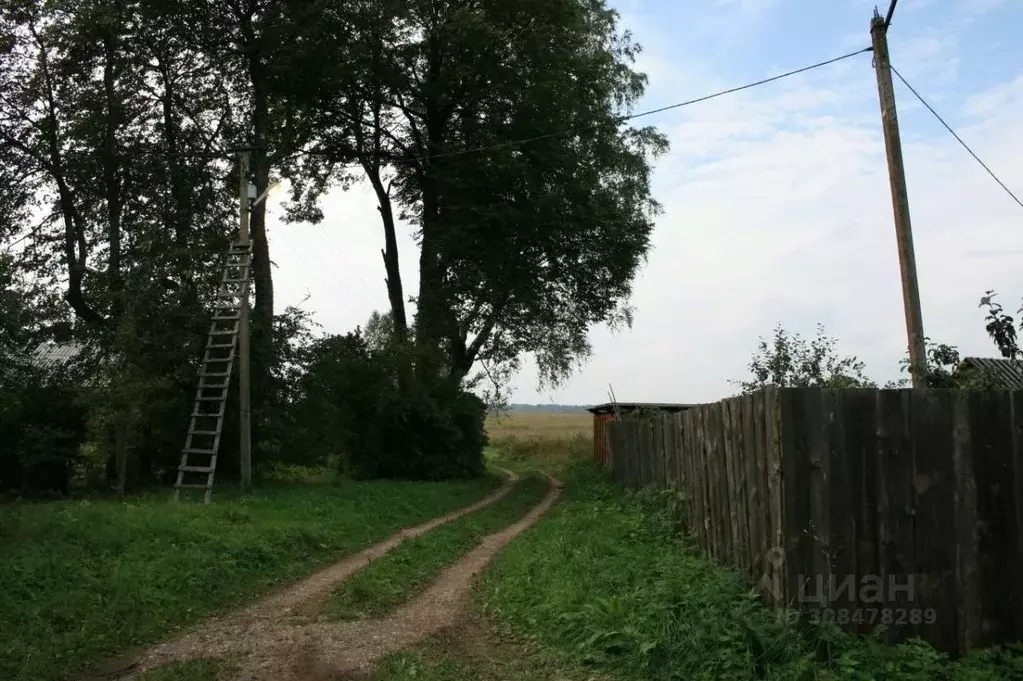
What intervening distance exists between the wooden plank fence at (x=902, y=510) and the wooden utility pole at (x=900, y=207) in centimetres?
313

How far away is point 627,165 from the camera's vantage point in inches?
1224

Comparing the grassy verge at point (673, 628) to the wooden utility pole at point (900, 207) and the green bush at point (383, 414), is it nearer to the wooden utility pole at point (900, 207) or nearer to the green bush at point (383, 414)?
the wooden utility pole at point (900, 207)

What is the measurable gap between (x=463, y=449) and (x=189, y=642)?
17735 millimetres

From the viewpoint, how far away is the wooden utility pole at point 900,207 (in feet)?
29.0

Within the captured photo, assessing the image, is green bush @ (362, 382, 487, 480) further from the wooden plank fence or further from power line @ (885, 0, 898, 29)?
the wooden plank fence

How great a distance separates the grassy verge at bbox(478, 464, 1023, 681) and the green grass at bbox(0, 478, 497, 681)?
118 inches

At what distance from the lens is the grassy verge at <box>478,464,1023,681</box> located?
5.22 m

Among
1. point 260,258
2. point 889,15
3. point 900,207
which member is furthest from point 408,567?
point 260,258

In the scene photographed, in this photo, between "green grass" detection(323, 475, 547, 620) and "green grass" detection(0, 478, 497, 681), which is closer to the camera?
"green grass" detection(0, 478, 497, 681)

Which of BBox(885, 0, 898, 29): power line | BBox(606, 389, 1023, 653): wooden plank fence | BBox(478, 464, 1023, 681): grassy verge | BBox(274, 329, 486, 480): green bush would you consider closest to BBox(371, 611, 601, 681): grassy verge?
BBox(478, 464, 1023, 681): grassy verge

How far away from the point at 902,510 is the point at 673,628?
6.11ft

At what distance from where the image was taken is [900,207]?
30.2ft

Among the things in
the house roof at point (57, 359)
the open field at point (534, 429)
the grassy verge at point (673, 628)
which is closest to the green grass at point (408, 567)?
the grassy verge at point (673, 628)

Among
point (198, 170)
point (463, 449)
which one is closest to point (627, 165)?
point (463, 449)
